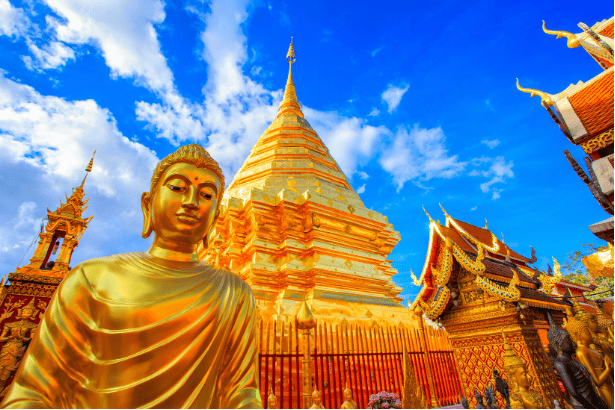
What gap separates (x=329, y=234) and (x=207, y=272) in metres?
4.47

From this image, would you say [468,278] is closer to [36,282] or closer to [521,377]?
[521,377]

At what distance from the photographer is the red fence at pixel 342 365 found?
393cm

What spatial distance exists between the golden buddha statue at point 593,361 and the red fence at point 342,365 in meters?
2.31

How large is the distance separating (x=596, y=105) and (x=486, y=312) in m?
3.73

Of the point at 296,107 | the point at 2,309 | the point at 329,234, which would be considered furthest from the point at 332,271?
the point at 2,309

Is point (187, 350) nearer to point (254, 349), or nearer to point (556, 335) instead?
point (254, 349)

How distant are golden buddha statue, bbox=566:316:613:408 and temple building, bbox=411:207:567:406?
2.24 metres

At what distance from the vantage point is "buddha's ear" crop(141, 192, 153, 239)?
2551 mm

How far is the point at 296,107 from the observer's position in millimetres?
11250

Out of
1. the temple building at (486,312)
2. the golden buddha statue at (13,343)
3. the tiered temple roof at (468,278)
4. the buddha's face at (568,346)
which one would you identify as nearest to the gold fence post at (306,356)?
the buddha's face at (568,346)

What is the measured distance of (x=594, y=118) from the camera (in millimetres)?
4223

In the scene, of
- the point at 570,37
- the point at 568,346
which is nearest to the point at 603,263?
the point at 568,346

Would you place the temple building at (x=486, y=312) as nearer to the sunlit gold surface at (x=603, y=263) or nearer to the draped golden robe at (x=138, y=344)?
the sunlit gold surface at (x=603, y=263)

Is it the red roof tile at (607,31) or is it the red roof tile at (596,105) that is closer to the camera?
the red roof tile at (596,105)
